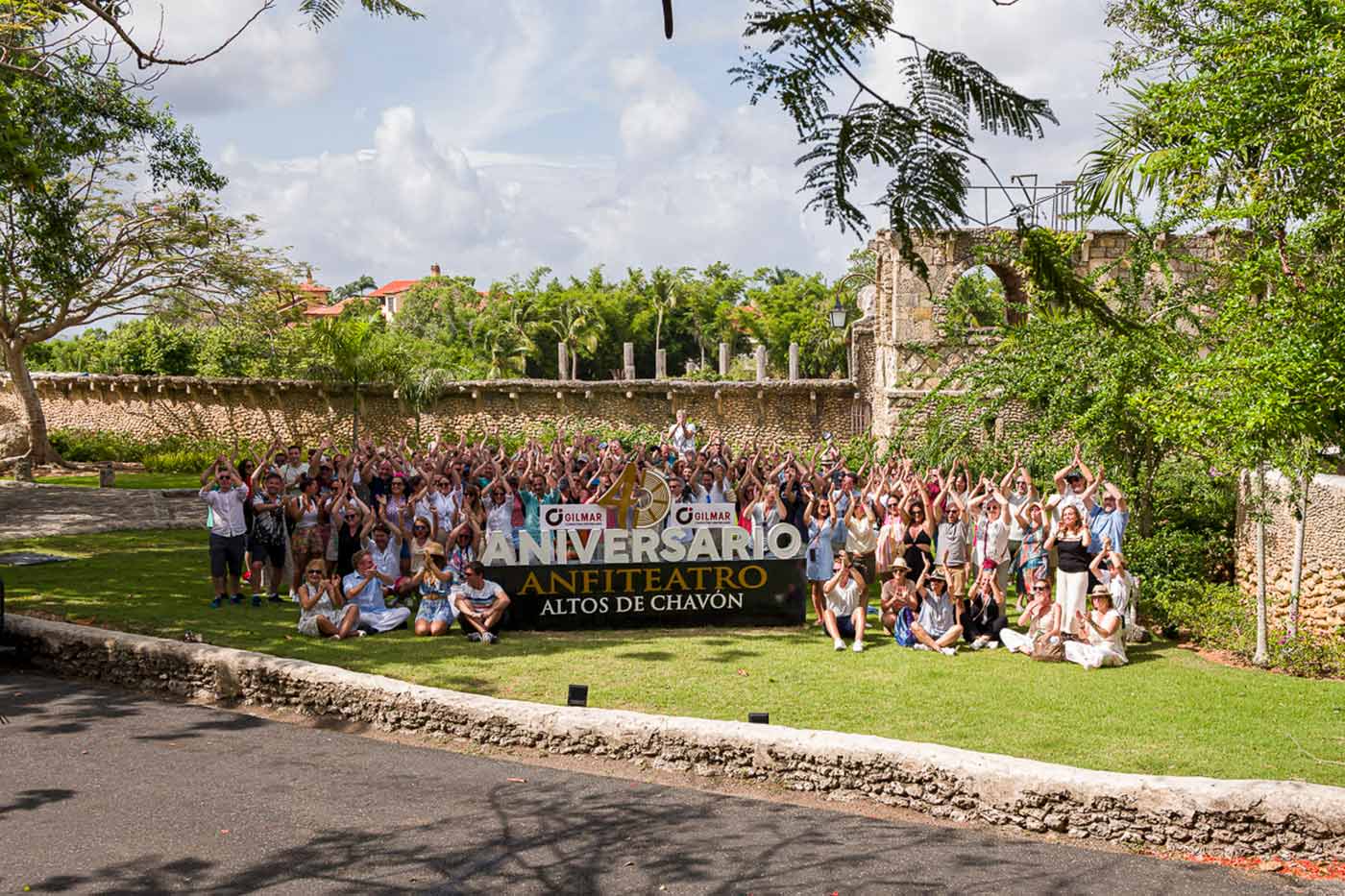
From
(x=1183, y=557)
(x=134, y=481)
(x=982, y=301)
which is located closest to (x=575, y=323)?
(x=134, y=481)

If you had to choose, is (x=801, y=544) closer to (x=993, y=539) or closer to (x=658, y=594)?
(x=658, y=594)

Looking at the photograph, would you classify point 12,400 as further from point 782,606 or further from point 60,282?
point 782,606

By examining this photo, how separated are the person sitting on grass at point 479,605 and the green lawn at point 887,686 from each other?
0.17 m

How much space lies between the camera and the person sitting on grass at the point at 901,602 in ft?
35.7

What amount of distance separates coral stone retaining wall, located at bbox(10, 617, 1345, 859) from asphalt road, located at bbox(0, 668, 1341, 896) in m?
0.24

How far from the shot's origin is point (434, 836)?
6.38 metres

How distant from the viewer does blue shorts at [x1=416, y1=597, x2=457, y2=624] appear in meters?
11.2

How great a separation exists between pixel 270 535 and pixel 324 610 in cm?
171

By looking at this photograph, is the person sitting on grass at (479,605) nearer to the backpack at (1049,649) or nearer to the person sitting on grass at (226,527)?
the person sitting on grass at (226,527)

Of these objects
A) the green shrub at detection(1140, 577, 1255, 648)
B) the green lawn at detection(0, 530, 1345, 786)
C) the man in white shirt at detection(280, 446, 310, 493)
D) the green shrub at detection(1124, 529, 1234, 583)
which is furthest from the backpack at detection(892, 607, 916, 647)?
the man in white shirt at detection(280, 446, 310, 493)

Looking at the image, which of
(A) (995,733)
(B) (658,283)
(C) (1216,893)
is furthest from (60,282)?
(B) (658,283)

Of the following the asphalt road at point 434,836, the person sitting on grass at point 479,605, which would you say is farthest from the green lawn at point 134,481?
the asphalt road at point 434,836

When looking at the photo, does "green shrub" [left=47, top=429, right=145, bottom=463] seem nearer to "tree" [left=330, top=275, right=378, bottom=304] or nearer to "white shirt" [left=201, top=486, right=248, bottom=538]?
"white shirt" [left=201, top=486, right=248, bottom=538]

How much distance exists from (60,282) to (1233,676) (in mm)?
16317
